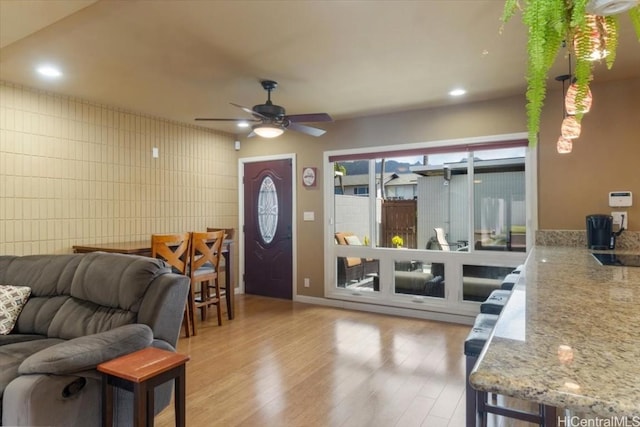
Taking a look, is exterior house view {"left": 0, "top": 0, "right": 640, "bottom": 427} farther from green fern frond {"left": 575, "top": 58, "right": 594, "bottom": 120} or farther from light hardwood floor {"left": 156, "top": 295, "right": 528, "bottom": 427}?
green fern frond {"left": 575, "top": 58, "right": 594, "bottom": 120}

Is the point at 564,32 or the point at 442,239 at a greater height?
the point at 564,32

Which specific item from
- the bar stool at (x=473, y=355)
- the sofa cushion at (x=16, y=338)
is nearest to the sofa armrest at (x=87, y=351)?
the sofa cushion at (x=16, y=338)

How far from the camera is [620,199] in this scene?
134 inches

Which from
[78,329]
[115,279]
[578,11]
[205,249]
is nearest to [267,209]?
[205,249]

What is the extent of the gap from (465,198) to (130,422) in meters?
3.83

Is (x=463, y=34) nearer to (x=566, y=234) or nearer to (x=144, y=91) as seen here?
(x=566, y=234)

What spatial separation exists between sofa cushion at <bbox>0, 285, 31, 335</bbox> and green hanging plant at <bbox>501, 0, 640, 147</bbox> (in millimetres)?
3171

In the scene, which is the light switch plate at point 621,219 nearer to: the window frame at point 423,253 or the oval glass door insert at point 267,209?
the window frame at point 423,253

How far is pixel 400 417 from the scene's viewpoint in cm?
229

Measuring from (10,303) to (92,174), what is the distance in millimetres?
2055

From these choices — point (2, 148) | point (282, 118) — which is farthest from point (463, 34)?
point (2, 148)

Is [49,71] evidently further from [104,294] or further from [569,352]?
[569,352]

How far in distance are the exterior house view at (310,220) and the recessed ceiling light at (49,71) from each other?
0.02m

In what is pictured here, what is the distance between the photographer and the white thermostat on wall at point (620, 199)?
3.39 metres
